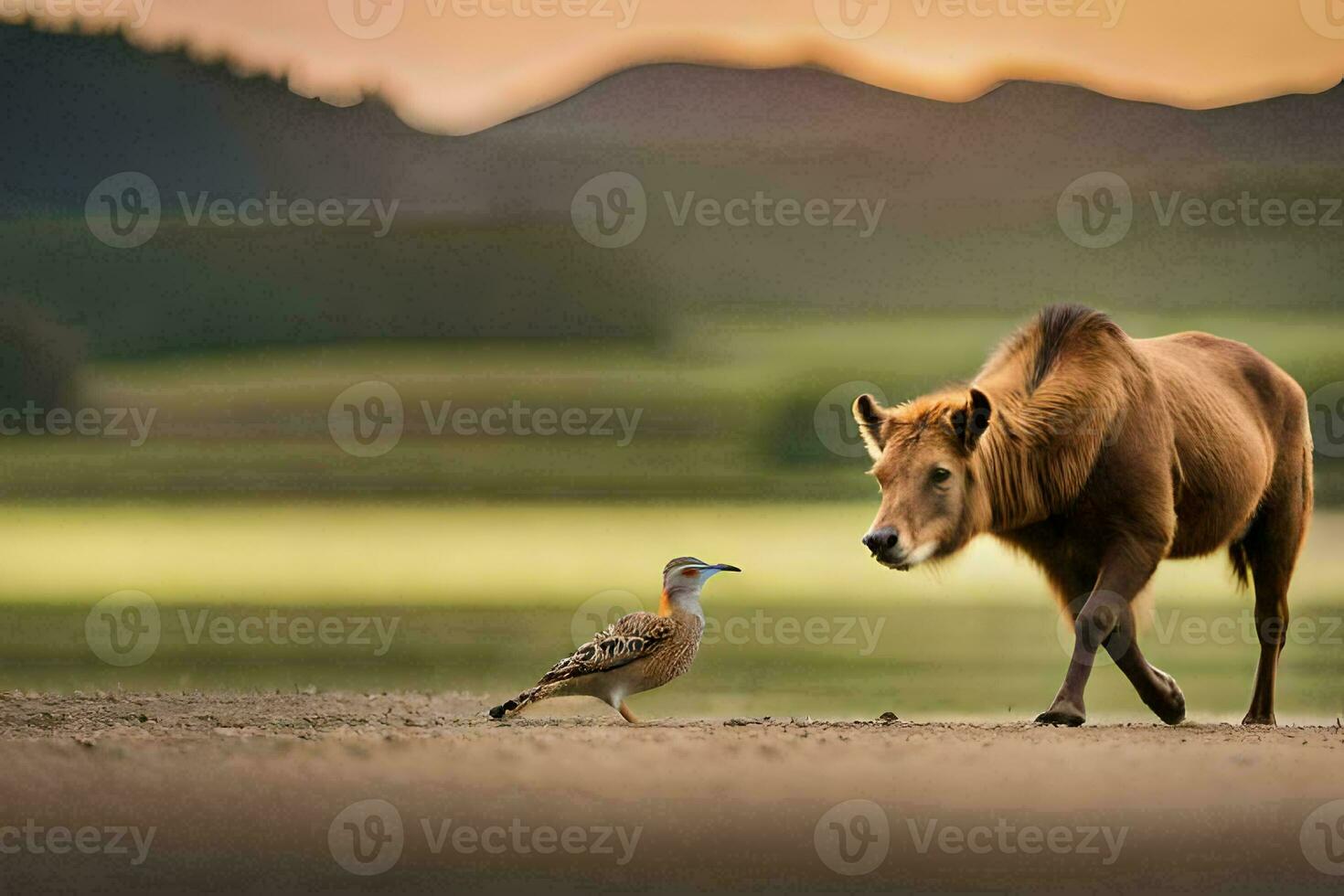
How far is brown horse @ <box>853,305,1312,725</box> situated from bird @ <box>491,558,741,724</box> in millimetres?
1022

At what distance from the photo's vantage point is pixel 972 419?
9.54m

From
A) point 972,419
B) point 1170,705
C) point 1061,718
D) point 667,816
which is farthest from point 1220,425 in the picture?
point 667,816

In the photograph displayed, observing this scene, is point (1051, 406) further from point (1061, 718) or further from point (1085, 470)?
point (1061, 718)

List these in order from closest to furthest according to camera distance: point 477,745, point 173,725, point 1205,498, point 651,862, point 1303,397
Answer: point 651,862, point 477,745, point 173,725, point 1205,498, point 1303,397

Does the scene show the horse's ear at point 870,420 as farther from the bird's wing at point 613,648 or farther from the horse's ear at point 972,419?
the bird's wing at point 613,648

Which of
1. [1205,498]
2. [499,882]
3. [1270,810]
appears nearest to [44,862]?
[499,882]

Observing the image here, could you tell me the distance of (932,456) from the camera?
375 inches

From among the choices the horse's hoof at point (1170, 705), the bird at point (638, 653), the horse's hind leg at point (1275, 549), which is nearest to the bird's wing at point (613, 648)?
the bird at point (638, 653)

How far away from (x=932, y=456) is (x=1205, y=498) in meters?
2.42

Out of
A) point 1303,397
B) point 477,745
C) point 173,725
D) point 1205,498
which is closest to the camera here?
point 477,745

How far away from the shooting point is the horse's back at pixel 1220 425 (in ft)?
35.7

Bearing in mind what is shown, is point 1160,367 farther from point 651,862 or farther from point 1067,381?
point 651,862

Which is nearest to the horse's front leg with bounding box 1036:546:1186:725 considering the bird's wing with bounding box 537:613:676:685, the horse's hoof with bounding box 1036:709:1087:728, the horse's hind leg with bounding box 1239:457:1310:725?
the horse's hoof with bounding box 1036:709:1087:728

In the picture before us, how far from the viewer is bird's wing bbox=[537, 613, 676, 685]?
9.28 metres
